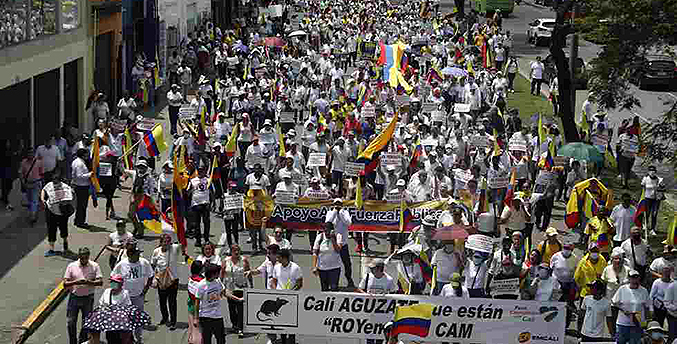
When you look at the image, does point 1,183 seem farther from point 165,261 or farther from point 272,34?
point 272,34

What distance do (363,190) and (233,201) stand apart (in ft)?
7.71

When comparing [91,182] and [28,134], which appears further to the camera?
[28,134]

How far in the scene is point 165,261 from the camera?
16.0m

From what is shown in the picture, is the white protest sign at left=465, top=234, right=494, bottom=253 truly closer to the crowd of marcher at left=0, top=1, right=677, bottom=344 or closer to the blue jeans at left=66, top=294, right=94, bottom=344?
the crowd of marcher at left=0, top=1, right=677, bottom=344

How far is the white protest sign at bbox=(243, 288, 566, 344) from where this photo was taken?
571 inches

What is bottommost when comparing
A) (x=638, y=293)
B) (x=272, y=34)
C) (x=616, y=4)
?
(x=272, y=34)

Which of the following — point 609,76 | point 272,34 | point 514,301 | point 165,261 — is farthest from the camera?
point 272,34

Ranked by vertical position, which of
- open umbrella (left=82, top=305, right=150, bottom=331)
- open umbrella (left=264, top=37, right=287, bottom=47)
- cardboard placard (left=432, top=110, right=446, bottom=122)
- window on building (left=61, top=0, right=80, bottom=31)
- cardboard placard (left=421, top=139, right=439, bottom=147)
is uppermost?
window on building (left=61, top=0, right=80, bottom=31)

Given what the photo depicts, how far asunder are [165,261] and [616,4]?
39.4 feet

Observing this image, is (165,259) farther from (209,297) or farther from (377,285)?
(377,285)

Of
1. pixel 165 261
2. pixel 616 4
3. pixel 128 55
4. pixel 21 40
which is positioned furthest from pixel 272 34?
pixel 165 261

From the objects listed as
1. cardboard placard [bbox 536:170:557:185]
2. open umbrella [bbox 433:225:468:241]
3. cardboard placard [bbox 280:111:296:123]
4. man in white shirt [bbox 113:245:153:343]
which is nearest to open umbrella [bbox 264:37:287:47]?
cardboard placard [bbox 280:111:296:123]

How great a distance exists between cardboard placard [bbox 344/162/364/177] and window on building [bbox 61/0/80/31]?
444 inches

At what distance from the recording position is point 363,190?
69.1 feet
